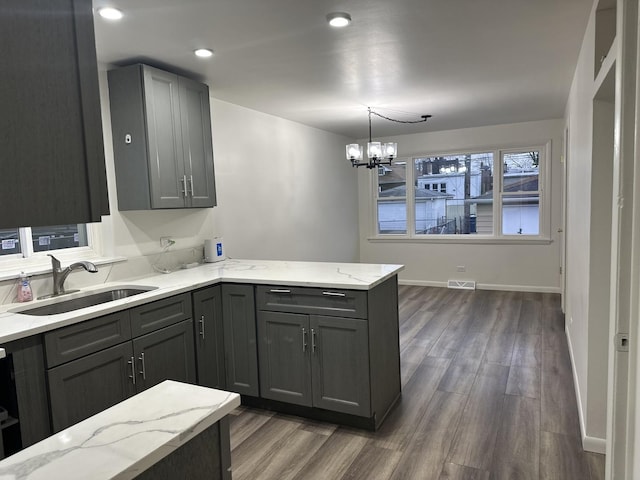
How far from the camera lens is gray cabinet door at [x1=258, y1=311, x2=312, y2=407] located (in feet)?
9.32

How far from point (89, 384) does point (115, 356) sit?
0.18 meters

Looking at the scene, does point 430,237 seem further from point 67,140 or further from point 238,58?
point 67,140

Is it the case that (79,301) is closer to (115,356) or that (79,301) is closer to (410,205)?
(115,356)

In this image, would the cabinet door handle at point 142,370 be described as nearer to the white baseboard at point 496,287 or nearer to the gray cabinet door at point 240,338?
the gray cabinet door at point 240,338

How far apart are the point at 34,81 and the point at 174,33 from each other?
2.25 metres

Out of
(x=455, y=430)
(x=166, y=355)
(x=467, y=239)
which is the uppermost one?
(x=467, y=239)

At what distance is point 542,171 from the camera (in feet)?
20.6

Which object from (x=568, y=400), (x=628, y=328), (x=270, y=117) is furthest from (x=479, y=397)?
(x=270, y=117)

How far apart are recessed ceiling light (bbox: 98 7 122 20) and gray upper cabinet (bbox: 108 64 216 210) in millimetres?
658

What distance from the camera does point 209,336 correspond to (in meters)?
3.00

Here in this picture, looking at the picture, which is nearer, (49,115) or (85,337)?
(49,115)

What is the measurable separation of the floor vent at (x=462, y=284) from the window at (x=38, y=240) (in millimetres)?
5285

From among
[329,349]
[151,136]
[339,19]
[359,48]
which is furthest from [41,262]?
[359,48]

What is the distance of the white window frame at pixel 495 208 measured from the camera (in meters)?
6.27
